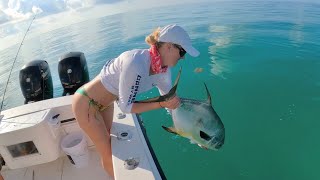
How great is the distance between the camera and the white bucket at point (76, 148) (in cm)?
324

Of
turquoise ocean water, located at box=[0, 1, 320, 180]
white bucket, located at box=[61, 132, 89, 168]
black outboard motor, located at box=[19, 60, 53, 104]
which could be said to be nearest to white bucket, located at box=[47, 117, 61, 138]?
white bucket, located at box=[61, 132, 89, 168]

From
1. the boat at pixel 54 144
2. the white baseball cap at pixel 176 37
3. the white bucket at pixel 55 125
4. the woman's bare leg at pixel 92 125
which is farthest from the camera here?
the white bucket at pixel 55 125

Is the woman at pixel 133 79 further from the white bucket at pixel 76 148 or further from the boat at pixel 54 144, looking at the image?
the white bucket at pixel 76 148

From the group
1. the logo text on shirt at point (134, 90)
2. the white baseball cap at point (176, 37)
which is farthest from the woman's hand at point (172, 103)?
the white baseball cap at point (176, 37)

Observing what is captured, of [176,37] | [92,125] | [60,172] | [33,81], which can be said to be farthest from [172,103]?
[33,81]

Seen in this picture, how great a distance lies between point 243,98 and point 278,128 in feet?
4.65

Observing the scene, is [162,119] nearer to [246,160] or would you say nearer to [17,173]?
[246,160]

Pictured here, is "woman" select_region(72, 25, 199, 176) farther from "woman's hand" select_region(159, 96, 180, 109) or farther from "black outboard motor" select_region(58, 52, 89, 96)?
"black outboard motor" select_region(58, 52, 89, 96)

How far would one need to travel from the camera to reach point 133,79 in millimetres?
2072

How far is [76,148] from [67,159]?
537 millimetres

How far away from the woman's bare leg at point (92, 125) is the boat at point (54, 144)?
0.11 m

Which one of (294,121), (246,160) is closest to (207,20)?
(294,121)

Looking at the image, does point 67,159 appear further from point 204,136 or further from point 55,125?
point 204,136

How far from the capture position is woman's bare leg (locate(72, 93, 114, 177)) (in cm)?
254
